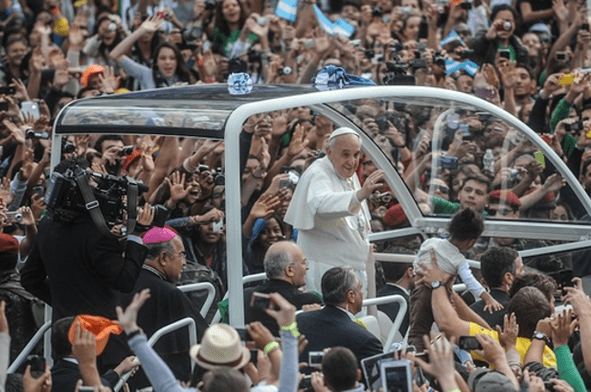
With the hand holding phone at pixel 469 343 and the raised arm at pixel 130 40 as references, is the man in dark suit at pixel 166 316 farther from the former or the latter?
the raised arm at pixel 130 40

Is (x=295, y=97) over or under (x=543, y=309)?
over

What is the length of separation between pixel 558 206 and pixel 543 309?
10.1ft

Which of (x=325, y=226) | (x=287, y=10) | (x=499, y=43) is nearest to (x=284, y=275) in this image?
(x=325, y=226)

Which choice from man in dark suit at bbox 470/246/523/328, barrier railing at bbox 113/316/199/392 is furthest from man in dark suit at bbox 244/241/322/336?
man in dark suit at bbox 470/246/523/328

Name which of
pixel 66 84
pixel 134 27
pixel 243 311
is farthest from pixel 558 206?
pixel 134 27

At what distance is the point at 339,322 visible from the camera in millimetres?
6535

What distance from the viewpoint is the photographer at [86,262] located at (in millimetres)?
6789

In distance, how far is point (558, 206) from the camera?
939cm

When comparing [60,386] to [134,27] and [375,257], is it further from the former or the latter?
[134,27]

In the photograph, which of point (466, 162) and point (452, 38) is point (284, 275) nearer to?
point (466, 162)

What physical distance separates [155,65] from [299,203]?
5010mm

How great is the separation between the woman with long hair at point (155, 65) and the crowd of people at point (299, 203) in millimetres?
23

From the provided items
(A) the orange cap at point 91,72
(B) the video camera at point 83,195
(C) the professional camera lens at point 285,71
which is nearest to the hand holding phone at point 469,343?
(B) the video camera at point 83,195

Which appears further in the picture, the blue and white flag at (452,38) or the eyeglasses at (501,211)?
the blue and white flag at (452,38)
